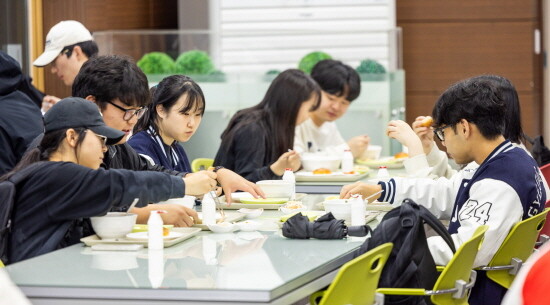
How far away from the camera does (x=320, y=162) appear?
212 inches

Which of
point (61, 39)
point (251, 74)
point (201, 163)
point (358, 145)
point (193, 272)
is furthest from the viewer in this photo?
point (251, 74)

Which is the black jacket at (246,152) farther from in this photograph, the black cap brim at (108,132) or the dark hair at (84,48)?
the black cap brim at (108,132)

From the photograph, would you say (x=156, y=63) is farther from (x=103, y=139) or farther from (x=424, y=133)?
(x=103, y=139)

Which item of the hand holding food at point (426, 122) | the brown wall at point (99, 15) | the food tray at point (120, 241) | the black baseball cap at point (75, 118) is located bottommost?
the food tray at point (120, 241)

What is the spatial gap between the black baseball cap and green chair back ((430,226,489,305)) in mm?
1086

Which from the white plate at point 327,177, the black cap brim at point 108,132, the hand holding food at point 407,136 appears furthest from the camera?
the white plate at point 327,177

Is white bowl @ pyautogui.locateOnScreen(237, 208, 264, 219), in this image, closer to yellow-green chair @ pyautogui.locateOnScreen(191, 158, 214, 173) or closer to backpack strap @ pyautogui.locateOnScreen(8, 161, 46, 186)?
backpack strap @ pyautogui.locateOnScreen(8, 161, 46, 186)

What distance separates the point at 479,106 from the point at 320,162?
190 centimetres

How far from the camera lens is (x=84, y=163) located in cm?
310

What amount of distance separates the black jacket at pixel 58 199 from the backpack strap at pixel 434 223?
33.7 inches

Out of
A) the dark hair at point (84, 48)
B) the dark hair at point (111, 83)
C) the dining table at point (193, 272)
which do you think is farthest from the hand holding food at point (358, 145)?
the dining table at point (193, 272)

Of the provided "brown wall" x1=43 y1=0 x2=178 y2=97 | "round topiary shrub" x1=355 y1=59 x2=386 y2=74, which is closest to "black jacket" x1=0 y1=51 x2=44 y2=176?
"brown wall" x1=43 y1=0 x2=178 y2=97

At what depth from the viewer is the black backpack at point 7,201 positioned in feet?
9.58

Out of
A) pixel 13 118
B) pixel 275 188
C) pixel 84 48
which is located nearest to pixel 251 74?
pixel 84 48
